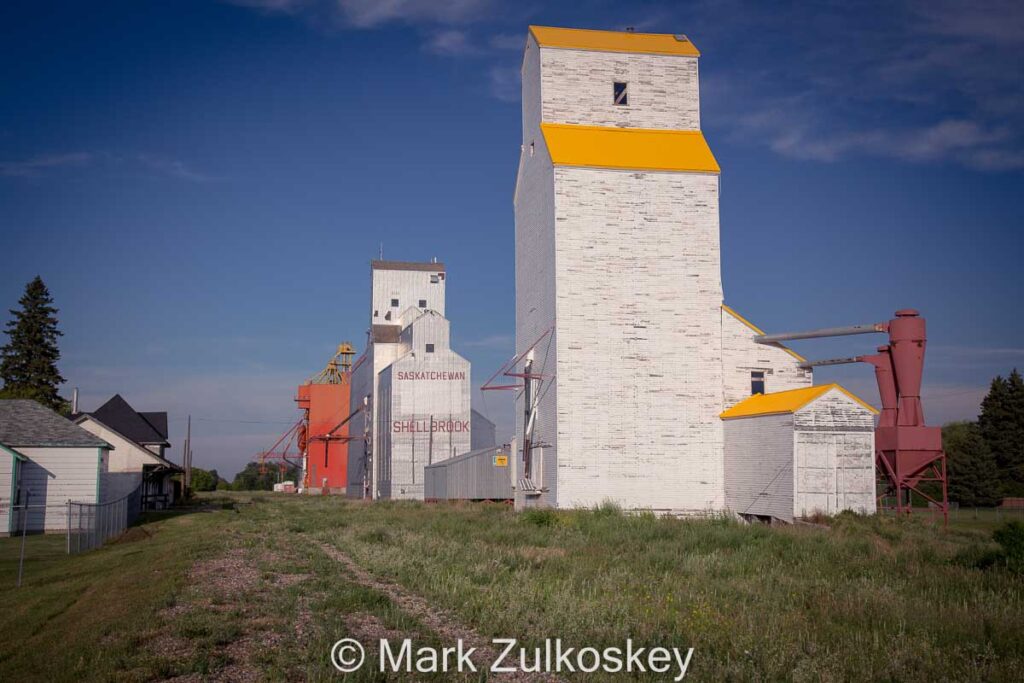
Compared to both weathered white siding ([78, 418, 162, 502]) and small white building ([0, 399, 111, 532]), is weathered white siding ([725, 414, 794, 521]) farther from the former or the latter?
weathered white siding ([78, 418, 162, 502])

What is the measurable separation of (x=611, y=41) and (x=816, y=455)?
1772 cm

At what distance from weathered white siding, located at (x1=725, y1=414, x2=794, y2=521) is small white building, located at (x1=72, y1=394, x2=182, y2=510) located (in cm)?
2323

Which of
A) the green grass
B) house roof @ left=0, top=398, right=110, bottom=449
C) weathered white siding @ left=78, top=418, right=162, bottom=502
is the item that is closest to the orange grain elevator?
weathered white siding @ left=78, top=418, right=162, bottom=502

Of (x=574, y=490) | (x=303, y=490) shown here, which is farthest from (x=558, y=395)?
(x=303, y=490)

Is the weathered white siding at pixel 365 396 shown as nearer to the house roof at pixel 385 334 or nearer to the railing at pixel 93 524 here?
the house roof at pixel 385 334

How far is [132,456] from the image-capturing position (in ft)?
148

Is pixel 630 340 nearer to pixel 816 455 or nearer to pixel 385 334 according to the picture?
pixel 816 455

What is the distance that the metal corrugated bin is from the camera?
42.2 m

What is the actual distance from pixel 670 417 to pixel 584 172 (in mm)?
9246

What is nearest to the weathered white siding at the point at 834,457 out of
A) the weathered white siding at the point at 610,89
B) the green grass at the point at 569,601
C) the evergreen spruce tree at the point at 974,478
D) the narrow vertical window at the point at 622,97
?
the green grass at the point at 569,601

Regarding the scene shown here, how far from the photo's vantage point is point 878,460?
2936cm

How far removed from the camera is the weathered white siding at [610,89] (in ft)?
109

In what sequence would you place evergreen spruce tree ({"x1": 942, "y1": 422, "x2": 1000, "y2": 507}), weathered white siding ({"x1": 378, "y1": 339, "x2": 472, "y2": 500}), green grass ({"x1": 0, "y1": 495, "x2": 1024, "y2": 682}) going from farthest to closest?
evergreen spruce tree ({"x1": 942, "y1": 422, "x2": 1000, "y2": 507})
weathered white siding ({"x1": 378, "y1": 339, "x2": 472, "y2": 500})
green grass ({"x1": 0, "y1": 495, "x2": 1024, "y2": 682})

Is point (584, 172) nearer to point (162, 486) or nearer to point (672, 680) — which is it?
point (672, 680)
